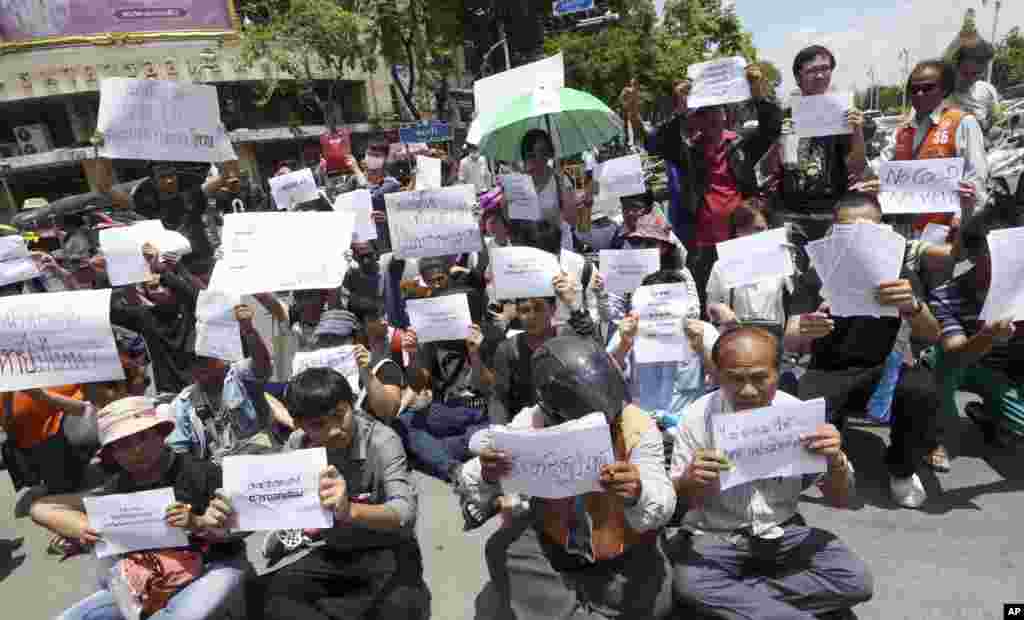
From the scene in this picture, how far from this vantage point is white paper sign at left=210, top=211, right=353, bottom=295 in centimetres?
343

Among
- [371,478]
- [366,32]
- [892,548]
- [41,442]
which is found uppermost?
[366,32]

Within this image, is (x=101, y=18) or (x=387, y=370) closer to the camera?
(x=387, y=370)

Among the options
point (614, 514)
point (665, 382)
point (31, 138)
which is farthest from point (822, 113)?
point (31, 138)

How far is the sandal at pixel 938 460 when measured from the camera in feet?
11.3

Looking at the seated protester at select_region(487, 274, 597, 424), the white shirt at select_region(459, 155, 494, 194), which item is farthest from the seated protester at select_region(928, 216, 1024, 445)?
the white shirt at select_region(459, 155, 494, 194)

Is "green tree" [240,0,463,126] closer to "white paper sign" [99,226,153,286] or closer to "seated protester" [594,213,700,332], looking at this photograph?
"white paper sign" [99,226,153,286]

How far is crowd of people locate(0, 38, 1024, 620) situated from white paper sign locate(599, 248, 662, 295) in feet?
0.27

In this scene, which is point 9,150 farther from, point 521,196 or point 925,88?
point 925,88

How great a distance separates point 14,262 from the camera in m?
3.75

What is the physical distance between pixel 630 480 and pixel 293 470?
1.14 metres

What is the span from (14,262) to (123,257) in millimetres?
647

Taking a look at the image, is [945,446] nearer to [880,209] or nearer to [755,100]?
[880,209]

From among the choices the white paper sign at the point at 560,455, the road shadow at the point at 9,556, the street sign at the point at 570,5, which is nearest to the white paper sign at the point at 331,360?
the white paper sign at the point at 560,455

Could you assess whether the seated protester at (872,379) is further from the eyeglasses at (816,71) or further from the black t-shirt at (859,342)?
the eyeglasses at (816,71)
